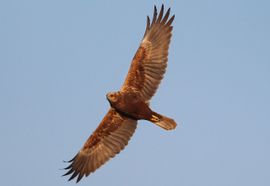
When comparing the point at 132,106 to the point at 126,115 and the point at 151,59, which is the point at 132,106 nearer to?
the point at 126,115

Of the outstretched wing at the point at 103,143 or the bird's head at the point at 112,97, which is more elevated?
the bird's head at the point at 112,97

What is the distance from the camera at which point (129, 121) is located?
1223 cm

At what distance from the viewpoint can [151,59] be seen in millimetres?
12453

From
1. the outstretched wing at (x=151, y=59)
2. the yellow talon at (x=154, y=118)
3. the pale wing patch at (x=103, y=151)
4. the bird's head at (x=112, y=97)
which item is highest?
the outstretched wing at (x=151, y=59)

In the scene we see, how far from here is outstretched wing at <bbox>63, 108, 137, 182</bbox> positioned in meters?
12.2

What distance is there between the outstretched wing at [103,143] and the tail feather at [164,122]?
0.73m

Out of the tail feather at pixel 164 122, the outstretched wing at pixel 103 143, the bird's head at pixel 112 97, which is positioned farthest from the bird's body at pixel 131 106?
the outstretched wing at pixel 103 143

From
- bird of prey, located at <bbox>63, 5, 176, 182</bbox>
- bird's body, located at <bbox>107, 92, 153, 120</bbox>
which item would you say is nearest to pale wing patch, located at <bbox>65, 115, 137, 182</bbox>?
bird of prey, located at <bbox>63, 5, 176, 182</bbox>

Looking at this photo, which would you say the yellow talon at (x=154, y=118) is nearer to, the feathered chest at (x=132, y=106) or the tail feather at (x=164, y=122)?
the tail feather at (x=164, y=122)

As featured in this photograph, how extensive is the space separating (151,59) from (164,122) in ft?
5.84

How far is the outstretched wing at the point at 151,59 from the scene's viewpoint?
1217 cm

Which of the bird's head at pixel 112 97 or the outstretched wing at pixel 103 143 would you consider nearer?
the bird's head at pixel 112 97

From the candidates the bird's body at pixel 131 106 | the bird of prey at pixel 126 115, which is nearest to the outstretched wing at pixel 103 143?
the bird of prey at pixel 126 115

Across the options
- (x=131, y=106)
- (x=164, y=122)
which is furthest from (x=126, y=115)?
(x=164, y=122)
